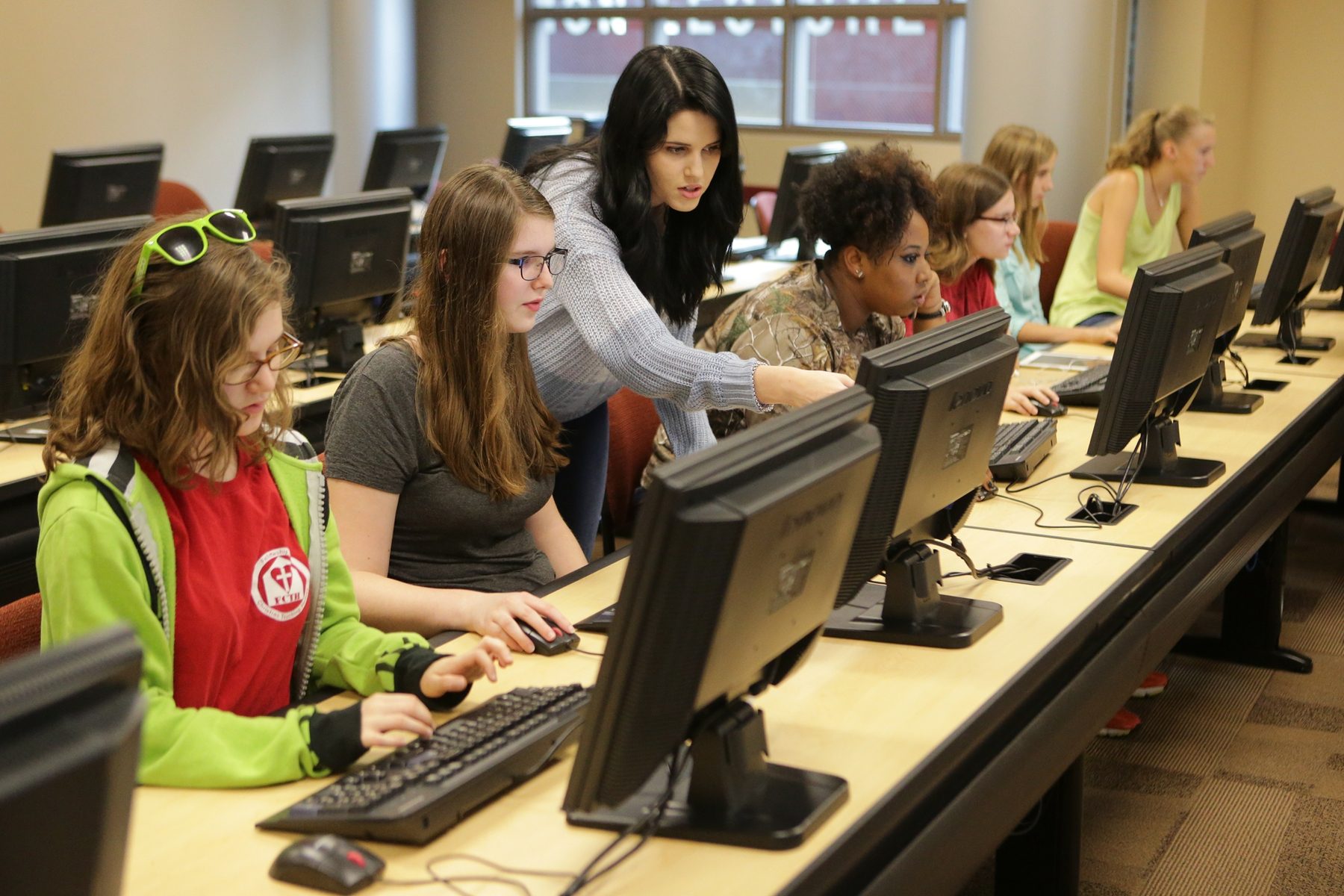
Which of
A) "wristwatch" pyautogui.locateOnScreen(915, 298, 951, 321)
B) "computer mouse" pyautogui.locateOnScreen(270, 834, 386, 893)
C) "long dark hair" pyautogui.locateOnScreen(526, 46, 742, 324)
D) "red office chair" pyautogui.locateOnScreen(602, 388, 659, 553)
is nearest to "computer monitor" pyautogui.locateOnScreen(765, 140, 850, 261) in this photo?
"wristwatch" pyautogui.locateOnScreen(915, 298, 951, 321)

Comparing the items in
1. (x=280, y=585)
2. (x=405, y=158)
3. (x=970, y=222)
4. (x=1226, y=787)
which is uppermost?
(x=405, y=158)

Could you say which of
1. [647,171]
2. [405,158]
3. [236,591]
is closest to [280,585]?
[236,591]

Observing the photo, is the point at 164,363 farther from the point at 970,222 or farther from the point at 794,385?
the point at 970,222

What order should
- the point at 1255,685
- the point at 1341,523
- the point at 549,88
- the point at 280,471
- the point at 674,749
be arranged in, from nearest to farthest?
the point at 674,749 → the point at 280,471 → the point at 1255,685 → the point at 1341,523 → the point at 549,88

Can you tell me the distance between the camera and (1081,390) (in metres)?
3.16

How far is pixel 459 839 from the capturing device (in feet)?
4.14

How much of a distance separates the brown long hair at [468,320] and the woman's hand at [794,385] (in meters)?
0.38

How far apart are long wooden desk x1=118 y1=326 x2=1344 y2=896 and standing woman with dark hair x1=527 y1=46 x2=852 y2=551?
34 cm

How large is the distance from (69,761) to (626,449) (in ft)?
6.86

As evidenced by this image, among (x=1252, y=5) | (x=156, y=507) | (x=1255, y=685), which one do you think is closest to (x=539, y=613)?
(x=156, y=507)

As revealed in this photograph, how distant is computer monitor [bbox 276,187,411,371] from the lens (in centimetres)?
324

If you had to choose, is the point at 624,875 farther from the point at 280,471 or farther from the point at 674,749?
the point at 280,471

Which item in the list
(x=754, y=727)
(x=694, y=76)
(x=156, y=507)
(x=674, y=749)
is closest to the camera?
(x=674, y=749)

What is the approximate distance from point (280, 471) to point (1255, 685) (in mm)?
2499
